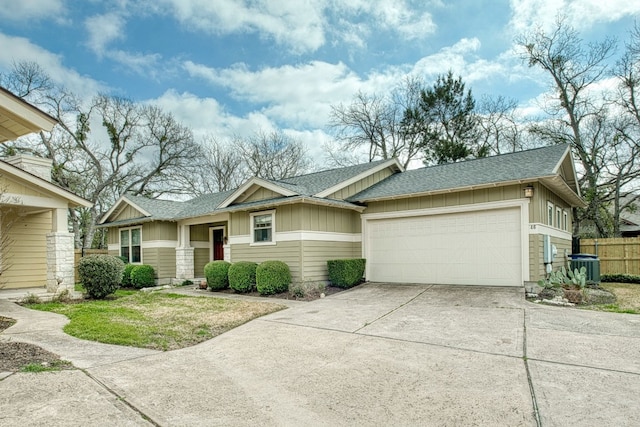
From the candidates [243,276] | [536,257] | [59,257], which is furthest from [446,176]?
[59,257]

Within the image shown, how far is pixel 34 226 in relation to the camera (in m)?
12.4

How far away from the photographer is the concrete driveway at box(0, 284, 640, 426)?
3.23 meters

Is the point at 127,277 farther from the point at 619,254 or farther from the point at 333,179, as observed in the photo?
the point at 619,254

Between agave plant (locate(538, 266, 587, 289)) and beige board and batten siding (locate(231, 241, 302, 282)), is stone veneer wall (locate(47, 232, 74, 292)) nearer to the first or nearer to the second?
beige board and batten siding (locate(231, 241, 302, 282))

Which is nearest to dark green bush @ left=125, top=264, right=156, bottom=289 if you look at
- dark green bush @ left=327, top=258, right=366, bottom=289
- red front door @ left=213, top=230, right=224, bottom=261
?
red front door @ left=213, top=230, right=224, bottom=261

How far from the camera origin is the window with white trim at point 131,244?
17.2 meters

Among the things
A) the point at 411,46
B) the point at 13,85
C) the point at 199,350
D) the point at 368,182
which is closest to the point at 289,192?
the point at 368,182

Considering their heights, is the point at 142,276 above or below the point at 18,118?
below

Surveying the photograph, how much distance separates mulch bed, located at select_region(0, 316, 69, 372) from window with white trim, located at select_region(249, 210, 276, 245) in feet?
24.1

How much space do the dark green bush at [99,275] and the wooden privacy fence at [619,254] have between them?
58.3ft

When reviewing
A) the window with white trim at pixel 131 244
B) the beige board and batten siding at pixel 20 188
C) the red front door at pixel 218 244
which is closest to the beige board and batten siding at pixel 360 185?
the red front door at pixel 218 244

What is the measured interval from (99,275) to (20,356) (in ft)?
20.6

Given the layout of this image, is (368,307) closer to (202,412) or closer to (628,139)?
(202,412)

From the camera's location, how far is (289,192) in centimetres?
1138
